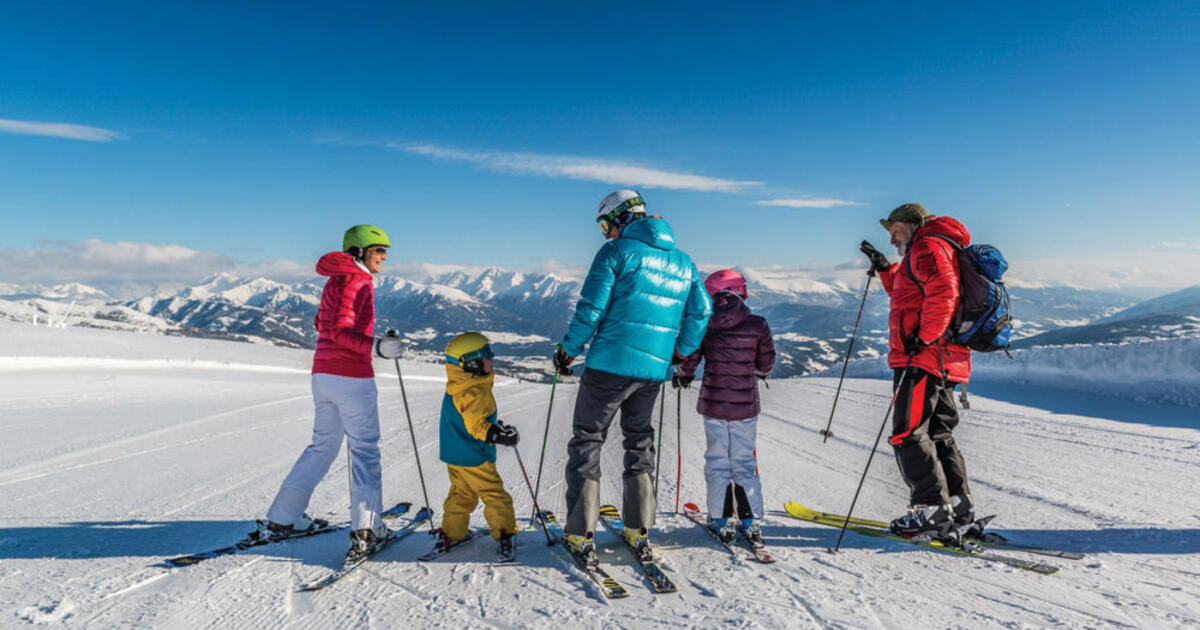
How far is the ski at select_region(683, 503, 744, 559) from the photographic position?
379cm

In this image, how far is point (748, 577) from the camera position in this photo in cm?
332

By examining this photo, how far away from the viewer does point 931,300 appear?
377 cm

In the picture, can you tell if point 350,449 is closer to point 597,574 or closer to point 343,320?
point 343,320

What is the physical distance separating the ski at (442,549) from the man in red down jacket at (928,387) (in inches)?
122

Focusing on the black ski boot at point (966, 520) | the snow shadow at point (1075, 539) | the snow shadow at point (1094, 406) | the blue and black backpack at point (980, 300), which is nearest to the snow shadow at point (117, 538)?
the snow shadow at point (1075, 539)

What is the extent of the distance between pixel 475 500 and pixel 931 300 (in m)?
3.38

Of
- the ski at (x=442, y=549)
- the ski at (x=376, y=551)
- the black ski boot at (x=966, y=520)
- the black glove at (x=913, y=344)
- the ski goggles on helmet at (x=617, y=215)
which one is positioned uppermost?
the ski goggles on helmet at (x=617, y=215)

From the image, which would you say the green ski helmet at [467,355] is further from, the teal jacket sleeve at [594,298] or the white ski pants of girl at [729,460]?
the white ski pants of girl at [729,460]

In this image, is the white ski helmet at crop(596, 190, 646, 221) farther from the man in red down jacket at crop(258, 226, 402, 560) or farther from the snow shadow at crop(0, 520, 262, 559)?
the snow shadow at crop(0, 520, 262, 559)

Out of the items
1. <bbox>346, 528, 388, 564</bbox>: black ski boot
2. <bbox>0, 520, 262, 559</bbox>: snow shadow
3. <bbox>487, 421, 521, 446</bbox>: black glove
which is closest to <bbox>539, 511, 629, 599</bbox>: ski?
<bbox>487, 421, 521, 446</bbox>: black glove

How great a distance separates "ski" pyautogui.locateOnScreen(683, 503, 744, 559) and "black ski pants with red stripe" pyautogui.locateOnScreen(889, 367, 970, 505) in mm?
1346

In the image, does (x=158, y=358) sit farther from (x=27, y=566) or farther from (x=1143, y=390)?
(x=1143, y=390)

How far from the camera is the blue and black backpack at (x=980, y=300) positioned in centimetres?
384

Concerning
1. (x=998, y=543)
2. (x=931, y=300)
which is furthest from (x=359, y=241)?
(x=998, y=543)
